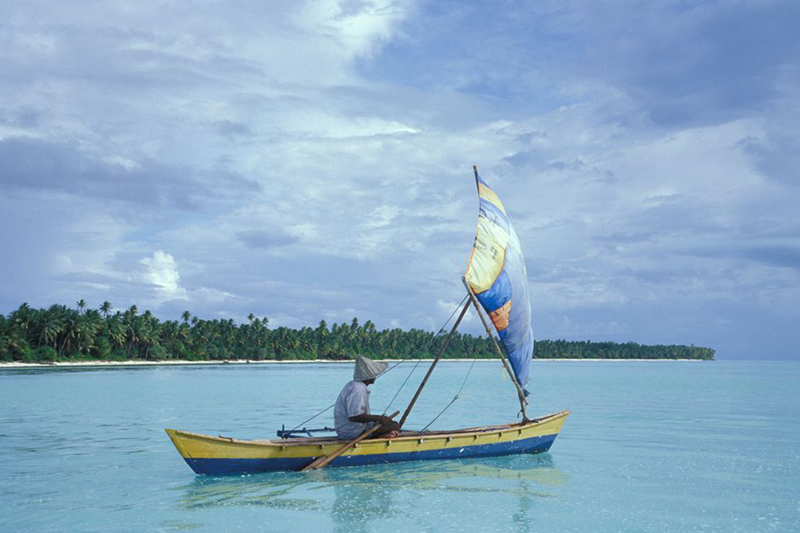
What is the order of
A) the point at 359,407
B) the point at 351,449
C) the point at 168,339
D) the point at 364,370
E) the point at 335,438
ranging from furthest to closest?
the point at 168,339
the point at 335,438
the point at 351,449
the point at 359,407
the point at 364,370

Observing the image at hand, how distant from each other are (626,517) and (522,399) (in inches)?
246

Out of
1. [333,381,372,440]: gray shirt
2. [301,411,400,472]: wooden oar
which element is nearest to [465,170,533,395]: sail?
[333,381,372,440]: gray shirt

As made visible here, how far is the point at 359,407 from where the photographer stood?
17.0 meters

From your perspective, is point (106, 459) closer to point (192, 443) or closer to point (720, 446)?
point (192, 443)

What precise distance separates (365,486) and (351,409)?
1.84m

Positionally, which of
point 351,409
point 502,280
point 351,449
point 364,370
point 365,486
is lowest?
point 365,486

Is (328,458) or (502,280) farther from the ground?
(502,280)

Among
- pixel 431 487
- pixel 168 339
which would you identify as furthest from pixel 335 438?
pixel 168 339

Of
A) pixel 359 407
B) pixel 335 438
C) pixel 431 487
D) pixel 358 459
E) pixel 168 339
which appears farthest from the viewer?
Answer: pixel 168 339

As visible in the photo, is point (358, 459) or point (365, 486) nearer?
point (365, 486)

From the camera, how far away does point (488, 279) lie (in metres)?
19.5

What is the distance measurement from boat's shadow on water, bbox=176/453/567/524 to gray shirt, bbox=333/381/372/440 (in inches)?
43.0

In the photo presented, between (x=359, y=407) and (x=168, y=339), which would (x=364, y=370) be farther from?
(x=168, y=339)

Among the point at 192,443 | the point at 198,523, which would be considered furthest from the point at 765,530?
the point at 192,443
